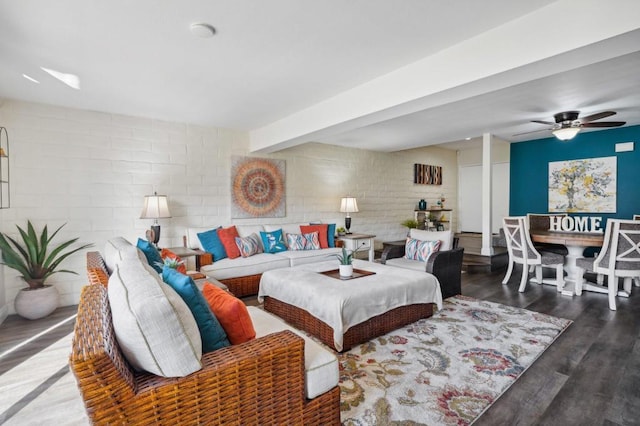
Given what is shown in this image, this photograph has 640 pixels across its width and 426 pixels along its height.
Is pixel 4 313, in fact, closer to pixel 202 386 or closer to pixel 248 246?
pixel 248 246

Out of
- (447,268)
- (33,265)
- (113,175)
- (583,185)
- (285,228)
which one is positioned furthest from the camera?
(583,185)

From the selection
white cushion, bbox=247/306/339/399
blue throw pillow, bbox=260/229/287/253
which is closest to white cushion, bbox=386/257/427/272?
blue throw pillow, bbox=260/229/287/253

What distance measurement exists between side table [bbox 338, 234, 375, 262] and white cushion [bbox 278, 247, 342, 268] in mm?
437

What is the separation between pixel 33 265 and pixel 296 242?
124 inches

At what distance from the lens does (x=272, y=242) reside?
485 cm

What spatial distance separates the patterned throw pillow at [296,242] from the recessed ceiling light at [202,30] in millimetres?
3253

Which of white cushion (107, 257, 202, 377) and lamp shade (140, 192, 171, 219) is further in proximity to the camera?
lamp shade (140, 192, 171, 219)

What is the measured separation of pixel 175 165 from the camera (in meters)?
4.59

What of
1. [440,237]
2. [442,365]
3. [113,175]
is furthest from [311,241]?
[442,365]

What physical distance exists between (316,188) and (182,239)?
2.56m

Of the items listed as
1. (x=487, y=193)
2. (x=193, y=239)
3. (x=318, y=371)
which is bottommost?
(x=318, y=371)

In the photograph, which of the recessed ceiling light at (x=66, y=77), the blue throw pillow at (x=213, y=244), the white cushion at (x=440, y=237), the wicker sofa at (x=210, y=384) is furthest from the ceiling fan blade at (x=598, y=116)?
the recessed ceiling light at (x=66, y=77)

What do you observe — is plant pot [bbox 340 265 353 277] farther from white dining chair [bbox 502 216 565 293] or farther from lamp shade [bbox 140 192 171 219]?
white dining chair [bbox 502 216 565 293]

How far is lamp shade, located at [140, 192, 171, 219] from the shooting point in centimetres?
399
